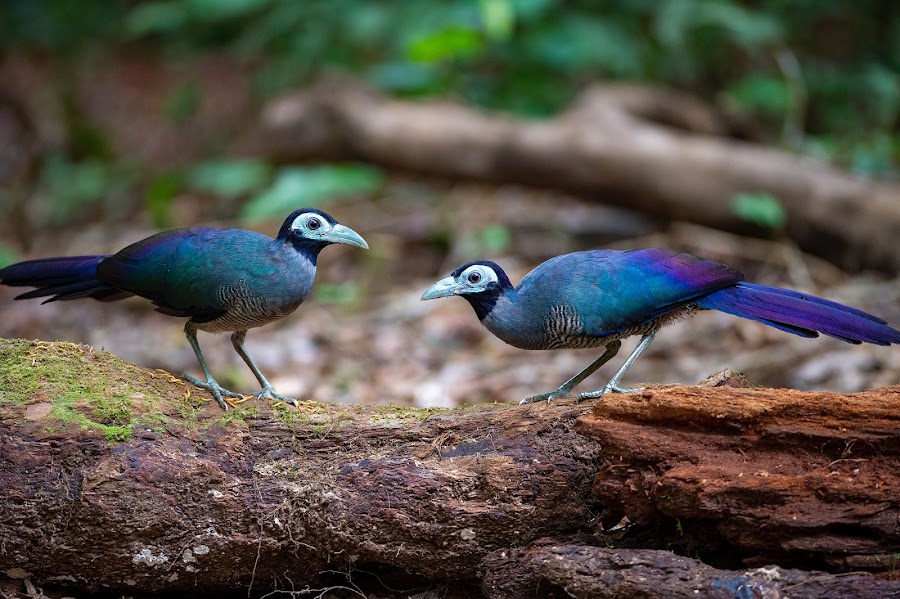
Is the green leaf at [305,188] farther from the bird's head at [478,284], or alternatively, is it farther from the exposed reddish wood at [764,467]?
the exposed reddish wood at [764,467]

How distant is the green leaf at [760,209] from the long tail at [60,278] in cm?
518

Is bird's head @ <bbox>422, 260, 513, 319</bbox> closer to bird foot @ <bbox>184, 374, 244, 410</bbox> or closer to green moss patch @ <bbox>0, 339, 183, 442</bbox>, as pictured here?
bird foot @ <bbox>184, 374, 244, 410</bbox>

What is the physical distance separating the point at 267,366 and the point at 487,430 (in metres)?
3.65

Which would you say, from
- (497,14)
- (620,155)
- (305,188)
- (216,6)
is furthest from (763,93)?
(216,6)

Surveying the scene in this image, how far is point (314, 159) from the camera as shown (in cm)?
994

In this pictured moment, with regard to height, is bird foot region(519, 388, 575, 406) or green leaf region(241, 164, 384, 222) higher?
green leaf region(241, 164, 384, 222)

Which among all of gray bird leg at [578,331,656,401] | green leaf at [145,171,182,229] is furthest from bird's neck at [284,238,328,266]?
green leaf at [145,171,182,229]

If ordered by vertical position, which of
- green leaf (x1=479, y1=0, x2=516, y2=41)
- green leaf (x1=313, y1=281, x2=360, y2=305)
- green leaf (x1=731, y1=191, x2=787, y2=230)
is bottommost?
green leaf (x1=313, y1=281, x2=360, y2=305)

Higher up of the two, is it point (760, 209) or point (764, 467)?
point (760, 209)

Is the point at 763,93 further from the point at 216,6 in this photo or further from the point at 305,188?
the point at 216,6

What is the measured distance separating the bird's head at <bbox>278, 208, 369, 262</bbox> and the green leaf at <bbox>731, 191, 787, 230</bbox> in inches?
176

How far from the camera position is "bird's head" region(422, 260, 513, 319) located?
384cm

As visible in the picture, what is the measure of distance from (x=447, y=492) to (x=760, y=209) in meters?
4.99

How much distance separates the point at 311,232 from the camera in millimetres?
4039
